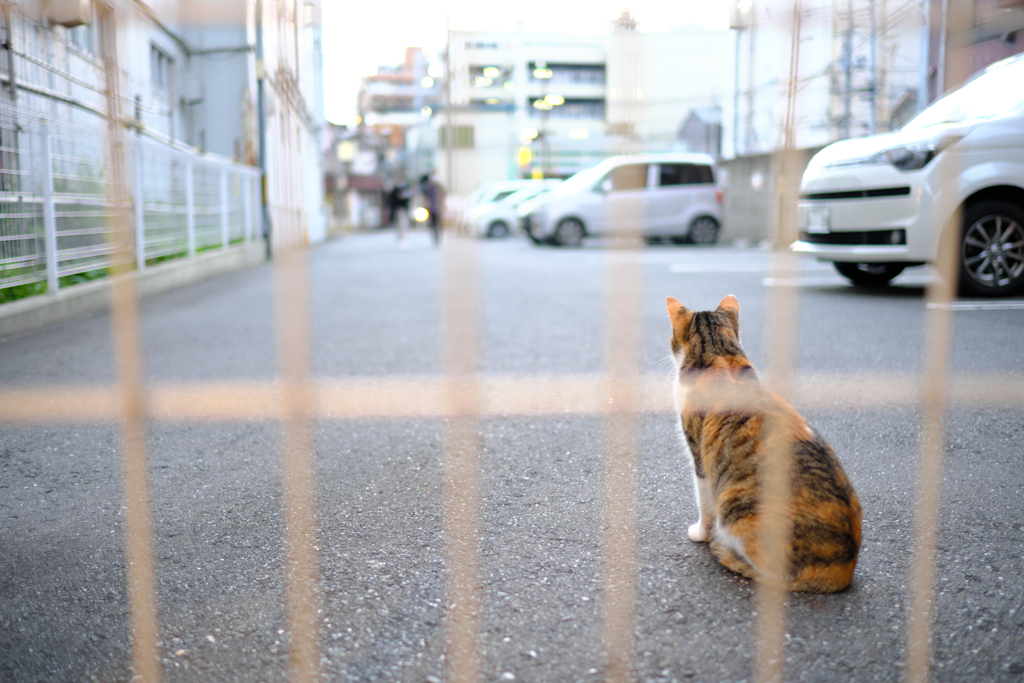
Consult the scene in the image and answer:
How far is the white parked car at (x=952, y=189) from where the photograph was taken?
5914 millimetres

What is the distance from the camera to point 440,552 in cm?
208

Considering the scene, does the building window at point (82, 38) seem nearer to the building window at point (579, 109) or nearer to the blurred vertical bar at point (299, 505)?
the blurred vertical bar at point (299, 505)

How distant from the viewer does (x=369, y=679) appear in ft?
4.99

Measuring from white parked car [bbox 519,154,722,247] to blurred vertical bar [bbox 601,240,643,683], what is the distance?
11.2 metres

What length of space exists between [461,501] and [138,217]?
668 centimetres

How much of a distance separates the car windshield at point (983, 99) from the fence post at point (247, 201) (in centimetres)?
982

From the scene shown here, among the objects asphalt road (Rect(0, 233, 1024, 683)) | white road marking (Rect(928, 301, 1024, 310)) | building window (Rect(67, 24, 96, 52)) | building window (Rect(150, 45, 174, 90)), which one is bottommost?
asphalt road (Rect(0, 233, 1024, 683))

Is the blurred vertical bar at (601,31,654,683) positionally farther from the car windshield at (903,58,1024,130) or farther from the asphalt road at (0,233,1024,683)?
the car windshield at (903,58,1024,130)

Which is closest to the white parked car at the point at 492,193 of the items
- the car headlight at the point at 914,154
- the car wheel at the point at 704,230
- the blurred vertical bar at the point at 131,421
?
the car wheel at the point at 704,230

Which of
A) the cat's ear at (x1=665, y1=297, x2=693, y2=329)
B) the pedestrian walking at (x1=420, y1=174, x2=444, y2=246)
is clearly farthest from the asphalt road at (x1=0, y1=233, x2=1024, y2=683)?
the pedestrian walking at (x1=420, y1=174, x2=444, y2=246)

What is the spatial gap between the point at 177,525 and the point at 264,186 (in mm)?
12852

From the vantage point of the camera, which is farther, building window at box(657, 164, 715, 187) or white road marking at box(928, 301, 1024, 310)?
building window at box(657, 164, 715, 187)

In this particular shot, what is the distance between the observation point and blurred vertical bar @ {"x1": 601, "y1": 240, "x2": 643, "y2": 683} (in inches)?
65.0

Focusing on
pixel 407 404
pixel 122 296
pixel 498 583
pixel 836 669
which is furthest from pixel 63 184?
pixel 836 669
